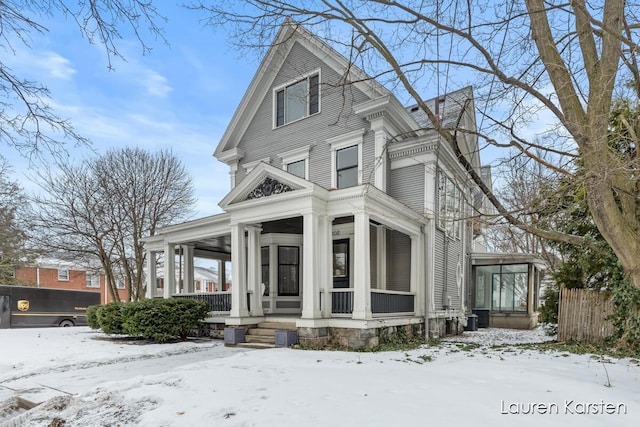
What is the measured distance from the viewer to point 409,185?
11.5 m

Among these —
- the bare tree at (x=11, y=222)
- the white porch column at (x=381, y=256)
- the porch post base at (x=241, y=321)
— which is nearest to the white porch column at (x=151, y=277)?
the porch post base at (x=241, y=321)

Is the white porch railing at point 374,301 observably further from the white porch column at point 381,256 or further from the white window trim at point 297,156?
the white window trim at point 297,156

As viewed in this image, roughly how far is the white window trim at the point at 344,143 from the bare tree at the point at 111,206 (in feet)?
36.3

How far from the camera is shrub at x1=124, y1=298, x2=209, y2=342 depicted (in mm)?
10211

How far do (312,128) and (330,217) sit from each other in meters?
4.52

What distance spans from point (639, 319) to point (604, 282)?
4.74ft

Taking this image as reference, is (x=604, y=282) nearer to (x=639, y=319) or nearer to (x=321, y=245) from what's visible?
(x=639, y=319)

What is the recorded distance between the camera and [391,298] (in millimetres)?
9883

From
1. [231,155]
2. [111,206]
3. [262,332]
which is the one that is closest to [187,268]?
[231,155]

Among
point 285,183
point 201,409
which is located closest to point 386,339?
point 285,183

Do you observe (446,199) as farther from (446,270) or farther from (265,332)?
(265,332)

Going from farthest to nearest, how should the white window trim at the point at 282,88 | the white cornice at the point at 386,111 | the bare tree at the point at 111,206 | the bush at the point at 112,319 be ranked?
1. the bare tree at the point at 111,206
2. the white window trim at the point at 282,88
3. the bush at the point at 112,319
4. the white cornice at the point at 386,111

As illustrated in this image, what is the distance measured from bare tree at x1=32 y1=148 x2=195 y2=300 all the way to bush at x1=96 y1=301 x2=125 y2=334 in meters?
7.16

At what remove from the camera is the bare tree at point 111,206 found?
18.0m
